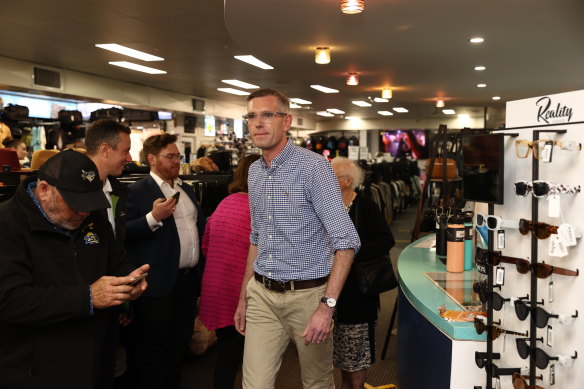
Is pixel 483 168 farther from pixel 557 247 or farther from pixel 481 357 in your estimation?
pixel 481 357

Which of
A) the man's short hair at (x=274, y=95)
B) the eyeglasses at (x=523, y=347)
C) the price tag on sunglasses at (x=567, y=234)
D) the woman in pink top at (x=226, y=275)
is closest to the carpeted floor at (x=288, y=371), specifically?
the woman in pink top at (x=226, y=275)

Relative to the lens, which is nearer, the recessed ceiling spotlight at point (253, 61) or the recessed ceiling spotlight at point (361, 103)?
the recessed ceiling spotlight at point (253, 61)

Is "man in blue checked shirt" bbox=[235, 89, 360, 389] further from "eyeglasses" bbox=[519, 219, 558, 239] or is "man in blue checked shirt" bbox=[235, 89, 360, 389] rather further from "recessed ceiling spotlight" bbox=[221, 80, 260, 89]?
"recessed ceiling spotlight" bbox=[221, 80, 260, 89]

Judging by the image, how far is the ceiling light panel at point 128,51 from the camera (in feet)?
29.7

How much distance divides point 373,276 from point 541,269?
4.74 ft

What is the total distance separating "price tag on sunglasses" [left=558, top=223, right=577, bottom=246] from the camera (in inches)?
65.7

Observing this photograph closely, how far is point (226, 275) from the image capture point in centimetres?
321

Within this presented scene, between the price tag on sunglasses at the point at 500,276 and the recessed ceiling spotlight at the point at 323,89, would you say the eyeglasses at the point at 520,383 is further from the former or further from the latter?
the recessed ceiling spotlight at the point at 323,89

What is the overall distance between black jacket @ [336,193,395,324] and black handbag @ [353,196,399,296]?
4cm

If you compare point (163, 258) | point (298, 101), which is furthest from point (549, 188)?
point (298, 101)

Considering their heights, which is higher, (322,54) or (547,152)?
(322,54)

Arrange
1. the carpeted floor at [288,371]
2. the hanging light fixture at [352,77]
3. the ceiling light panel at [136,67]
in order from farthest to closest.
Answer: the hanging light fixture at [352,77] < the ceiling light panel at [136,67] < the carpeted floor at [288,371]

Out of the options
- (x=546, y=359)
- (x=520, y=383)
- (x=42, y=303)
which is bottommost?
(x=520, y=383)

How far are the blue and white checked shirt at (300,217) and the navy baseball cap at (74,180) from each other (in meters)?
0.72
